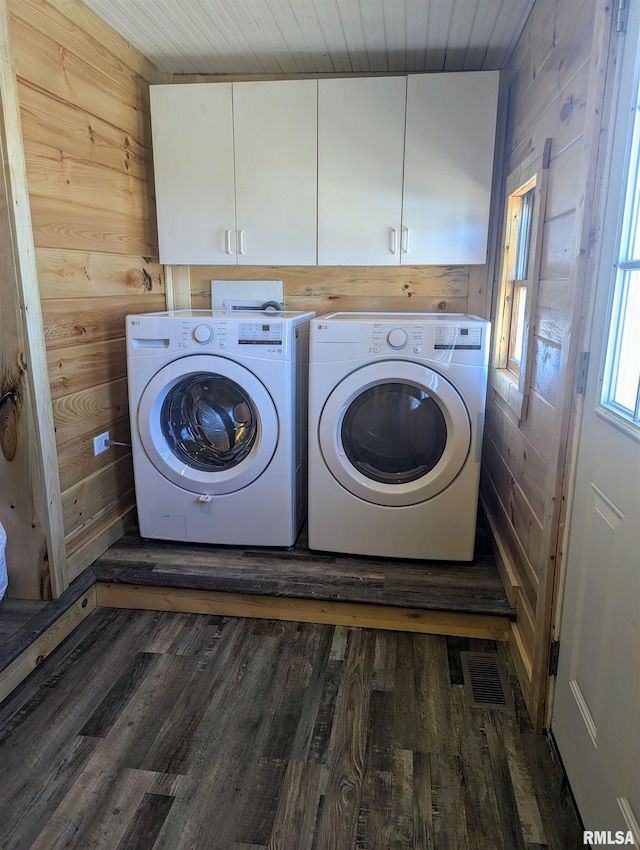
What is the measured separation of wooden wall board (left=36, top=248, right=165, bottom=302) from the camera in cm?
200

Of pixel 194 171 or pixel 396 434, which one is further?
pixel 194 171

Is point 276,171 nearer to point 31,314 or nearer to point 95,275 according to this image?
point 95,275

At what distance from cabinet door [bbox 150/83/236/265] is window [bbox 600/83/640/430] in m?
1.81

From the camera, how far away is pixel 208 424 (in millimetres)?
2432

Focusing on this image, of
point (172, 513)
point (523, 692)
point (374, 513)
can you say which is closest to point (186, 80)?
point (172, 513)

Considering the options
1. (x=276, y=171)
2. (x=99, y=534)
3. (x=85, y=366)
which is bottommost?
(x=99, y=534)

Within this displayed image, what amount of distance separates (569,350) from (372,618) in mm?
1222

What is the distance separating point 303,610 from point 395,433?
2.52 feet

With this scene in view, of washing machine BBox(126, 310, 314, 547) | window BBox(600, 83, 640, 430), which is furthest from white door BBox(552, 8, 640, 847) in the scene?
washing machine BBox(126, 310, 314, 547)

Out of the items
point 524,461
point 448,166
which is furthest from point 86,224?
point 524,461

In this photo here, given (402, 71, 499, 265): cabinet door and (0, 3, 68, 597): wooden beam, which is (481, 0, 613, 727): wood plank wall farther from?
(0, 3, 68, 597): wooden beam

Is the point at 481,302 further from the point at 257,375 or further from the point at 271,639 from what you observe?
the point at 271,639

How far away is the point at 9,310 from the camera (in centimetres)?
182

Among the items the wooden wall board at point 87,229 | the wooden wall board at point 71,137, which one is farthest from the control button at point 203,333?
the wooden wall board at point 71,137
